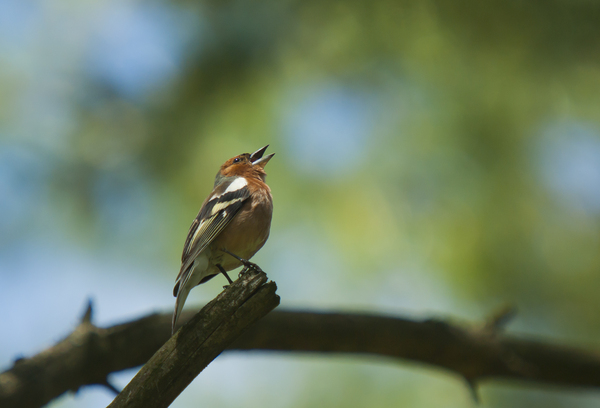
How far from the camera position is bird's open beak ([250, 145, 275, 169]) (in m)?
5.70

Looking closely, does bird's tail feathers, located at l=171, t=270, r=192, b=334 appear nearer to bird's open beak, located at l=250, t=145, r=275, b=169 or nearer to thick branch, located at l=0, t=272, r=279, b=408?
thick branch, located at l=0, t=272, r=279, b=408

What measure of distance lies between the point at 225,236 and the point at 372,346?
116 inches

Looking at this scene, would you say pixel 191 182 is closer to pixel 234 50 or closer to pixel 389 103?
pixel 234 50

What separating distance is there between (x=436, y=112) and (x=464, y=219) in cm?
202

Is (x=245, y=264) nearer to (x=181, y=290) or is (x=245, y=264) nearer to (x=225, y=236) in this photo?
(x=225, y=236)

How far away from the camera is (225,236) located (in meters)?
4.21

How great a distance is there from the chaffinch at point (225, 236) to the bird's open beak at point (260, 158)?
3.31 feet

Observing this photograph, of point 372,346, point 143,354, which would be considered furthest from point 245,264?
point 372,346

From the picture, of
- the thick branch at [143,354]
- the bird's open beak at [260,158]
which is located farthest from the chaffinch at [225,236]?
the bird's open beak at [260,158]

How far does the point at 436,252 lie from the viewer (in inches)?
342

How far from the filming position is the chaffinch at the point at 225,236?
13.5 ft

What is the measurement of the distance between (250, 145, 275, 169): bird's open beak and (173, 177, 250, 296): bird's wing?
804 millimetres

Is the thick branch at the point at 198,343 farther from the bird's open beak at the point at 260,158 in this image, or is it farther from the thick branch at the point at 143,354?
the bird's open beak at the point at 260,158

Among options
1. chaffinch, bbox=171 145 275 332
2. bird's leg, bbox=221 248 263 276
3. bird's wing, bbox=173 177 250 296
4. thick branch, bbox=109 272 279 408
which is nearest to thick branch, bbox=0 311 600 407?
chaffinch, bbox=171 145 275 332
